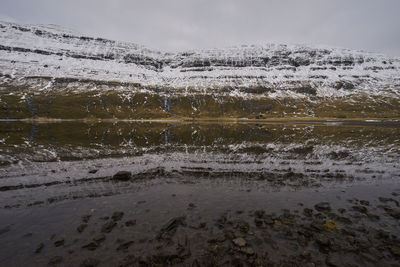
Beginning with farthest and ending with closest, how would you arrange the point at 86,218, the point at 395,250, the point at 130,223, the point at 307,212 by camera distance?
the point at 307,212, the point at 86,218, the point at 130,223, the point at 395,250

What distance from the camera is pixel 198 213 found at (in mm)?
15422

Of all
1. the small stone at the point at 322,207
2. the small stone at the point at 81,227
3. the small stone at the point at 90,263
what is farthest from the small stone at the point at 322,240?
the small stone at the point at 81,227

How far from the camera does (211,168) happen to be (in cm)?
2731

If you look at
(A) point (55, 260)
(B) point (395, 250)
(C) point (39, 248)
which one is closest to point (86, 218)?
(C) point (39, 248)

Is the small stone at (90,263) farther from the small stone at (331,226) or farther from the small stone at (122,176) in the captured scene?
the small stone at (331,226)

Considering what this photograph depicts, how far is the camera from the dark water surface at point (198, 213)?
Answer: 428 inches

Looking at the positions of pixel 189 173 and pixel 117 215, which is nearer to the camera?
pixel 117 215

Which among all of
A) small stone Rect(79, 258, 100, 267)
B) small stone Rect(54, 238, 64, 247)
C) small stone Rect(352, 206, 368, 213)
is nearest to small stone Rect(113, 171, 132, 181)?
small stone Rect(54, 238, 64, 247)

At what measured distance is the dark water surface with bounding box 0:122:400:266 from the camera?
35.6 feet

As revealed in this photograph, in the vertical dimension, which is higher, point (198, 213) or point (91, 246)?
point (198, 213)

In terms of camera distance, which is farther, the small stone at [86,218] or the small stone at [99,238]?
the small stone at [86,218]

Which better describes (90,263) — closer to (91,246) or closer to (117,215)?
(91,246)

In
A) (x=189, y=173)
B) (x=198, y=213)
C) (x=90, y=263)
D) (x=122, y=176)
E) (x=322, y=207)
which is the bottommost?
(x=90, y=263)

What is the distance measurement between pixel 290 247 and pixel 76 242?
1332 centimetres
